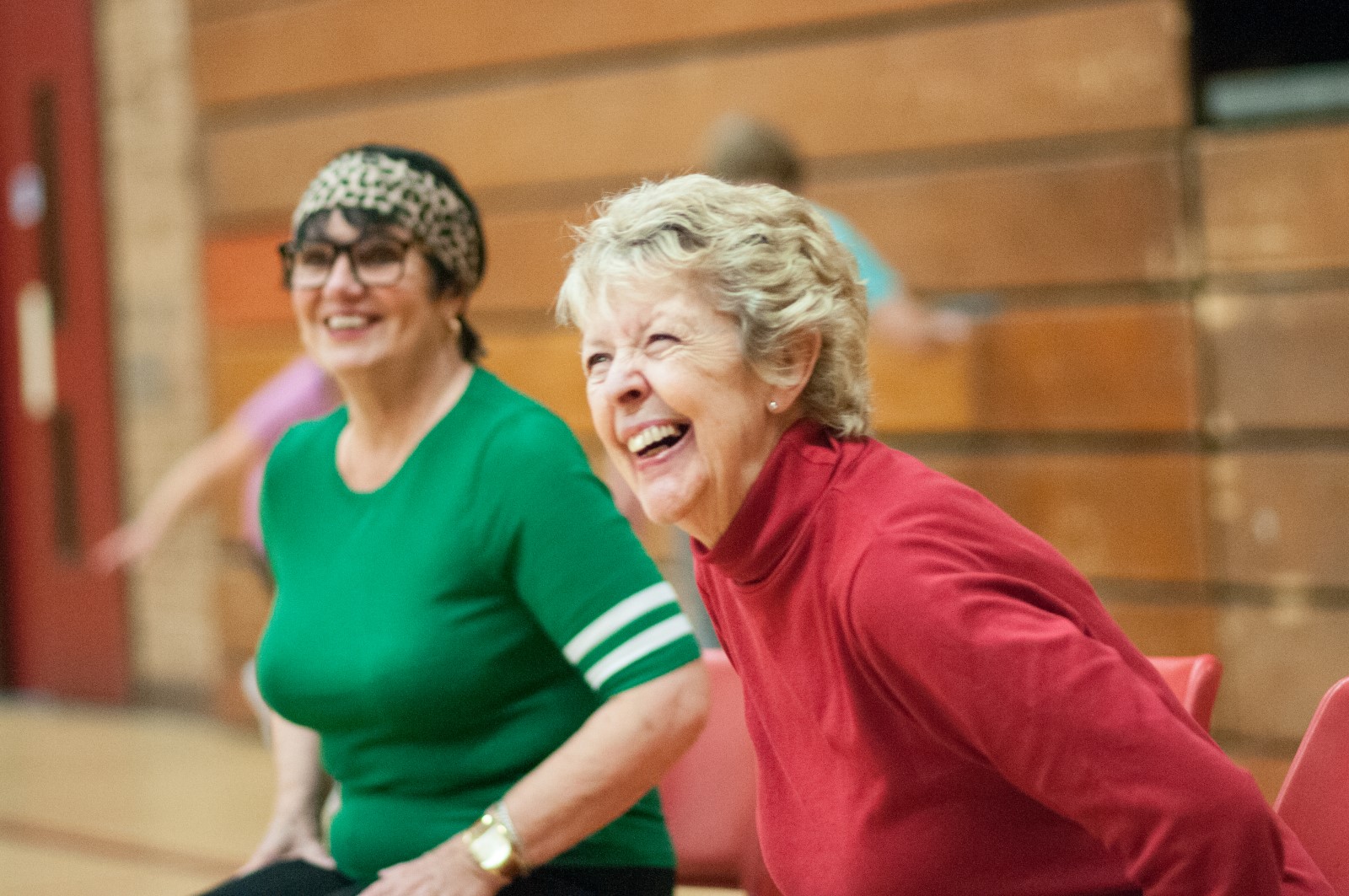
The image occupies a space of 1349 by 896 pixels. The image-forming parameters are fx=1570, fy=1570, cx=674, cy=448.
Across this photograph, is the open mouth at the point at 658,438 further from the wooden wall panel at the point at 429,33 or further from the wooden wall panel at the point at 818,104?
the wooden wall panel at the point at 429,33

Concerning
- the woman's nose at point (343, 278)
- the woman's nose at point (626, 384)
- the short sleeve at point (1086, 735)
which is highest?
the woman's nose at point (343, 278)

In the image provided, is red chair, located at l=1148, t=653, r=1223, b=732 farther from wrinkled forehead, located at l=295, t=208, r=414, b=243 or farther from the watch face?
wrinkled forehead, located at l=295, t=208, r=414, b=243

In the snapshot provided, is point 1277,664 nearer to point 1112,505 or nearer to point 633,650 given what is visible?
point 1112,505

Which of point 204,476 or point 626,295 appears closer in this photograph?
point 626,295

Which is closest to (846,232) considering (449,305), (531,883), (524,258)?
(524,258)

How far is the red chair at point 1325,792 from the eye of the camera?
159 cm

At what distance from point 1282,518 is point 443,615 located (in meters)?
2.75

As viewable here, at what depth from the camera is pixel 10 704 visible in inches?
273

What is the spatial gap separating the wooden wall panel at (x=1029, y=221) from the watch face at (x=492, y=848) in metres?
2.85

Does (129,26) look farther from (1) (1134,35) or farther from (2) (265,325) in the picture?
(1) (1134,35)

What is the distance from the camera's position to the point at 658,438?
5.00 ft

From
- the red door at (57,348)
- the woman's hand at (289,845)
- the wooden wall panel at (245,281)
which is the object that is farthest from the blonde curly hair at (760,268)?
the red door at (57,348)

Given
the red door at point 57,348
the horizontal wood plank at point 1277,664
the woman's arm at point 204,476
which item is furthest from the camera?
the red door at point 57,348

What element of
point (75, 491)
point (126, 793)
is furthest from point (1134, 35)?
point (75, 491)
